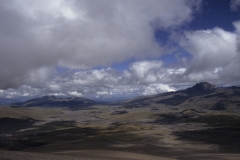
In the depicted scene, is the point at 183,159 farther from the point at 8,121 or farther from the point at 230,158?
the point at 8,121

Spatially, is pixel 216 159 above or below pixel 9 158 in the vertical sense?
below

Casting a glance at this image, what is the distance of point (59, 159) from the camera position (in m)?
44.1

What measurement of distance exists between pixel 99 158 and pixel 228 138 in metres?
66.3

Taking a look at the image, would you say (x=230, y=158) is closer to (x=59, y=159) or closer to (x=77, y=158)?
(x=77, y=158)

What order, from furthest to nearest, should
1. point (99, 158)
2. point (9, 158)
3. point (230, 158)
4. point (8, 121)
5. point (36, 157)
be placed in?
point (8, 121)
point (230, 158)
point (99, 158)
point (36, 157)
point (9, 158)

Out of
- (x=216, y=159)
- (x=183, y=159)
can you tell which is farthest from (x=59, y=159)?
(x=216, y=159)

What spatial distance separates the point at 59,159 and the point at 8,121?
174 metres

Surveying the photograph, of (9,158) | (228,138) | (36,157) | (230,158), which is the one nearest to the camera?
→ (9,158)

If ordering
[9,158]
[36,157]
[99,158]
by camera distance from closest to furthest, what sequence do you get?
[9,158] < [36,157] < [99,158]

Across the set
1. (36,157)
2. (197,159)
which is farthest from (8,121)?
(197,159)

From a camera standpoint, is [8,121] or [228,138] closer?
[228,138]

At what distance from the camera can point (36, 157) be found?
148 feet

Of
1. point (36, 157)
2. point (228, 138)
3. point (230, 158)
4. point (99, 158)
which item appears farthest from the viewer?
point (228, 138)

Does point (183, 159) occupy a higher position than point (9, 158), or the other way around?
point (9, 158)
